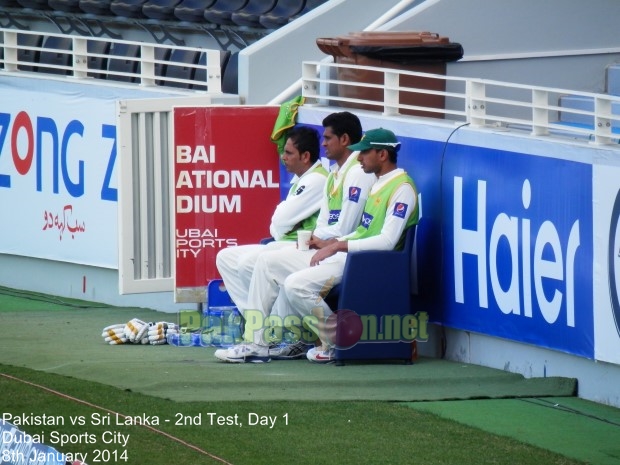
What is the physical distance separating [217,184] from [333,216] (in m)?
1.61

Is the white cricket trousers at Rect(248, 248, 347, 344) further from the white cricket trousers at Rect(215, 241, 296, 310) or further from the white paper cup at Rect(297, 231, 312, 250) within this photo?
the white cricket trousers at Rect(215, 241, 296, 310)

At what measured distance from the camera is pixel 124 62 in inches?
658

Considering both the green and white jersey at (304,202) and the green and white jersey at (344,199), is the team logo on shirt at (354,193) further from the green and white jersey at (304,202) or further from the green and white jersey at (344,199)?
the green and white jersey at (304,202)

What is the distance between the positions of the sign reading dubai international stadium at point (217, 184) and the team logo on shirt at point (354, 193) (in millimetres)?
1823

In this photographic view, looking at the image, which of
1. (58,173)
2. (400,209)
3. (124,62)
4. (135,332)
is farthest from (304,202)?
(124,62)

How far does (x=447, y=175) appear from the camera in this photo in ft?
33.3

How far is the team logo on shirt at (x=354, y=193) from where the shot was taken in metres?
10.1

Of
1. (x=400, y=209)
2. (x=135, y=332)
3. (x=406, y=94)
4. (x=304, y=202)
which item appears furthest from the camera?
(x=406, y=94)

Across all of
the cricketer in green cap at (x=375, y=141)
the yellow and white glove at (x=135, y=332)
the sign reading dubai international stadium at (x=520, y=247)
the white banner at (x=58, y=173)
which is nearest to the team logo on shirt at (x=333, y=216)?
the cricketer in green cap at (x=375, y=141)

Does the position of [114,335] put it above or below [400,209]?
below

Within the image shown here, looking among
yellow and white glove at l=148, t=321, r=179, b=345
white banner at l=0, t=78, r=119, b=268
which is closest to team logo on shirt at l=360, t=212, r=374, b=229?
yellow and white glove at l=148, t=321, r=179, b=345

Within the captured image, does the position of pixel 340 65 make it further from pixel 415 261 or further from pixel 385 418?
pixel 385 418

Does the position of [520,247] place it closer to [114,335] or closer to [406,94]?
[406,94]

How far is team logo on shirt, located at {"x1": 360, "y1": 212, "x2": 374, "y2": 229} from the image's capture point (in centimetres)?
993
